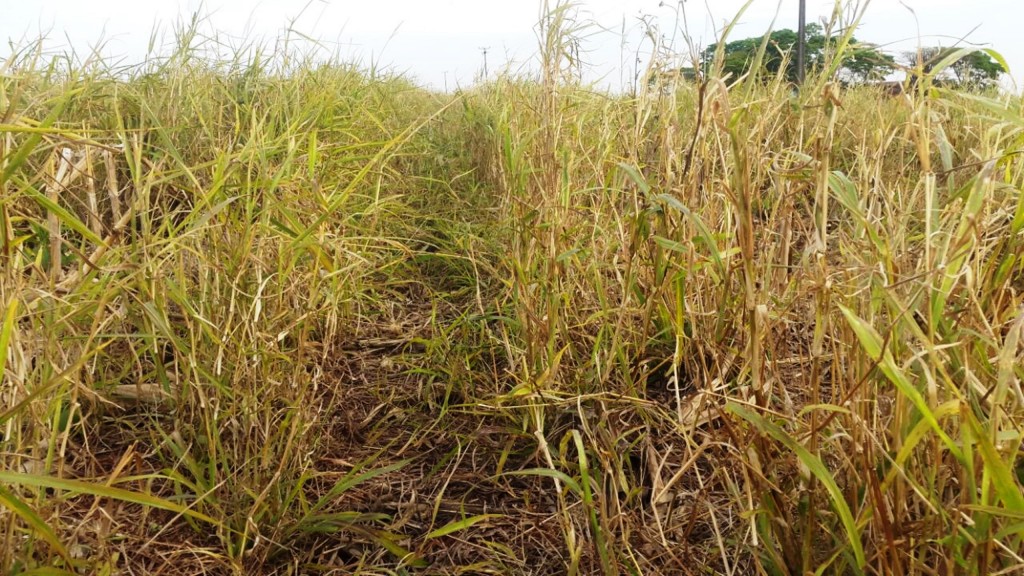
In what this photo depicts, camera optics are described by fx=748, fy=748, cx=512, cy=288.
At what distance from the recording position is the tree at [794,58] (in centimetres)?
106

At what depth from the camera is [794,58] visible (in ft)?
10.4

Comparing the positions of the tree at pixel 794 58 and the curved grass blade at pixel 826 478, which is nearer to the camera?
the curved grass blade at pixel 826 478

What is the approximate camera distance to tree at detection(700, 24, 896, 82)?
106 cm

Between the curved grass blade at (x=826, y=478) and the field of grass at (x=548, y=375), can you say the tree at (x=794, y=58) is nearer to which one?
the field of grass at (x=548, y=375)

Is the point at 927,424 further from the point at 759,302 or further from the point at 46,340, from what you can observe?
the point at 46,340

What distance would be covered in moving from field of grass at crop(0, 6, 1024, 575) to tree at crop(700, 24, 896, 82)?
0.10m

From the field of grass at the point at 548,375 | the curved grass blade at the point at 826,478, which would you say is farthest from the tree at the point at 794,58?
the curved grass blade at the point at 826,478

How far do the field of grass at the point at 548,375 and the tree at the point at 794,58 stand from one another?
10cm

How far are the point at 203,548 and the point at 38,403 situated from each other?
310 mm

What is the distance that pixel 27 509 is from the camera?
27.7 inches

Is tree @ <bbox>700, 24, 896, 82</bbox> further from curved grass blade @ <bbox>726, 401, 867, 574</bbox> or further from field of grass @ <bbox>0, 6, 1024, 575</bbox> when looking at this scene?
curved grass blade @ <bbox>726, 401, 867, 574</bbox>

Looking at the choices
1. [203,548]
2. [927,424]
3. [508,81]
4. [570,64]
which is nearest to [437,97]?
[508,81]

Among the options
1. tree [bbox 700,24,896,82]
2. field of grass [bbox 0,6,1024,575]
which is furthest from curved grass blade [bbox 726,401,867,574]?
tree [bbox 700,24,896,82]

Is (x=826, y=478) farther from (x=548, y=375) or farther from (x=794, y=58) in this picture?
(x=794, y=58)
